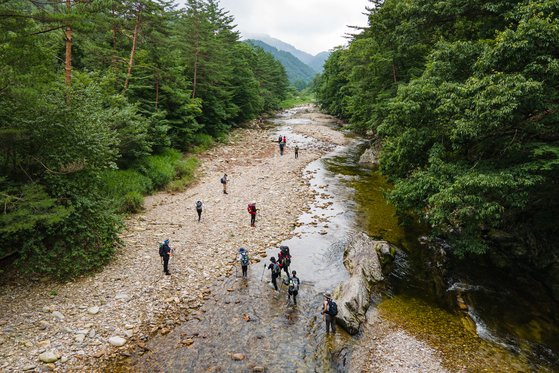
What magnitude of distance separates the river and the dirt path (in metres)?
1.02

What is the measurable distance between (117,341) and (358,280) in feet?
32.6

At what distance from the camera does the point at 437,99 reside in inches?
643

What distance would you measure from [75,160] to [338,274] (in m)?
13.5

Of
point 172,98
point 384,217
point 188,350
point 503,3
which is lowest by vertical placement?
point 188,350

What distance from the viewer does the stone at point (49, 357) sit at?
9.99m

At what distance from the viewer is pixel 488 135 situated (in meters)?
14.7

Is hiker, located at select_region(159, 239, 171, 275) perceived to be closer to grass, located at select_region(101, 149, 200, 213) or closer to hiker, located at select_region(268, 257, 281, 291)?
hiker, located at select_region(268, 257, 281, 291)

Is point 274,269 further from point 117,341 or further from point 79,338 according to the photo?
point 79,338

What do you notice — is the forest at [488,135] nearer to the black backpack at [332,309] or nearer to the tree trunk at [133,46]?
the black backpack at [332,309]

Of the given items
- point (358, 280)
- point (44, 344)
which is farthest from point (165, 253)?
point (358, 280)

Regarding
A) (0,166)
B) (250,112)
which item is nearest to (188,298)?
(0,166)

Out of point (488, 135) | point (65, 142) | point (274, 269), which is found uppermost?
point (488, 135)

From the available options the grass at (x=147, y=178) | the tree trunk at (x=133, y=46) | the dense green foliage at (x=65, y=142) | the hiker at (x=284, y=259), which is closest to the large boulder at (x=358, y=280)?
the hiker at (x=284, y=259)

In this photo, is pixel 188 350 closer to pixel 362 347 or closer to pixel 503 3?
pixel 362 347
